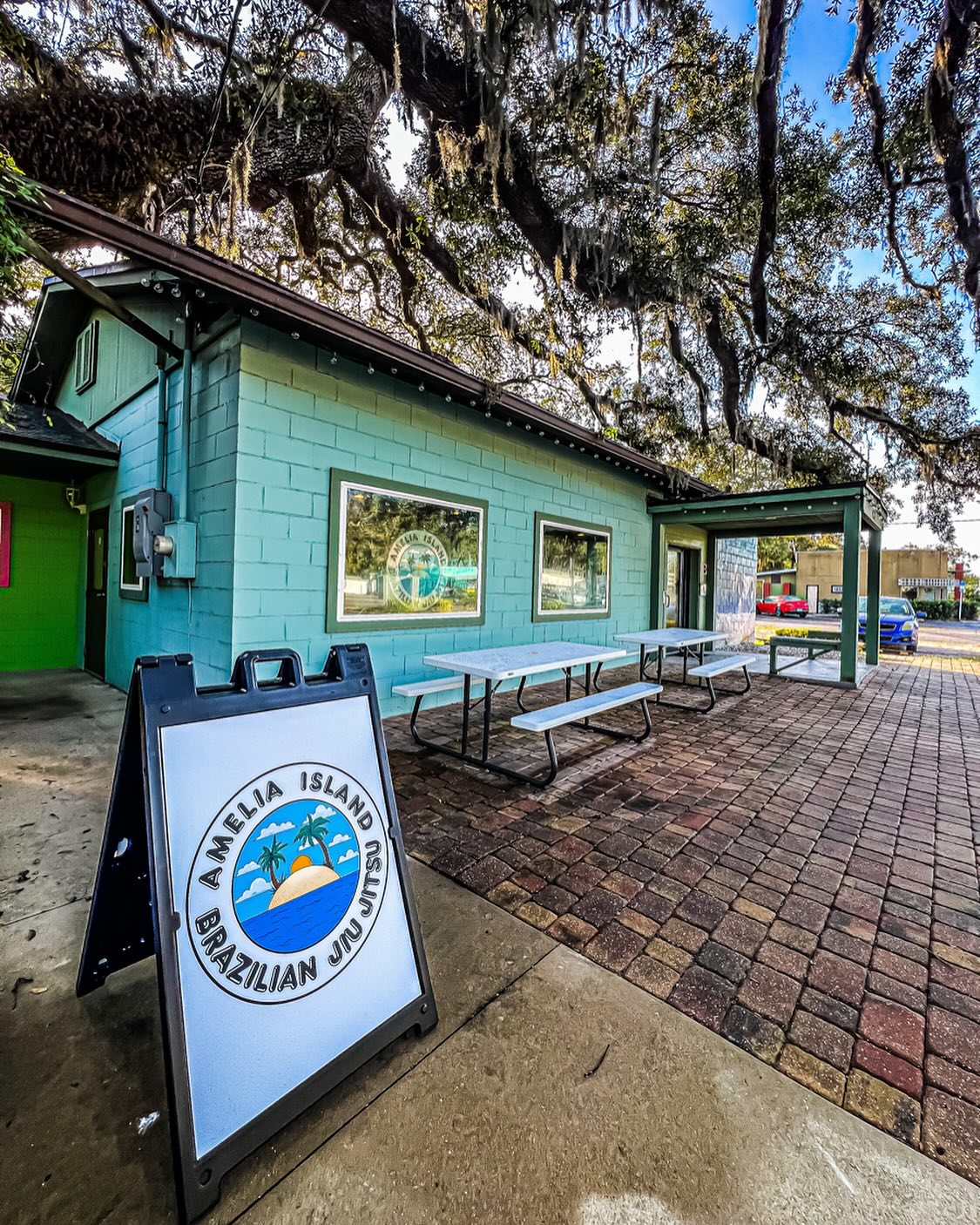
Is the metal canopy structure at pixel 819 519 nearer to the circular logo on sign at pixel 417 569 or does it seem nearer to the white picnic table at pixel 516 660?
the white picnic table at pixel 516 660

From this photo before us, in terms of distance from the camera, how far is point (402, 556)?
478 centimetres

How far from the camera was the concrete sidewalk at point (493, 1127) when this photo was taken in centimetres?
107

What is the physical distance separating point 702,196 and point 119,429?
753 centimetres

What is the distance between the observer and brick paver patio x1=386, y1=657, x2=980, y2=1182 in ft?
4.82

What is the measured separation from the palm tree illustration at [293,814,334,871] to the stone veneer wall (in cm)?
1117

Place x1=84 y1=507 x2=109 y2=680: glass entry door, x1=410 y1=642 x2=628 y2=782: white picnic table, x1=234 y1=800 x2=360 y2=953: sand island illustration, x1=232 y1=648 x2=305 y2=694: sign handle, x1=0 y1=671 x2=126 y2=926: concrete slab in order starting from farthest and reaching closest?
x1=84 y1=507 x2=109 y2=680: glass entry door < x1=410 y1=642 x2=628 y2=782: white picnic table < x1=0 y1=671 x2=126 y2=926: concrete slab < x1=232 y1=648 x2=305 y2=694: sign handle < x1=234 y1=800 x2=360 y2=953: sand island illustration

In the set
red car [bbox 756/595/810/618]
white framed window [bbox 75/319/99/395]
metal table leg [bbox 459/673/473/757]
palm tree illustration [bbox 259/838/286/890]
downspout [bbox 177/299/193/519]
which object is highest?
white framed window [bbox 75/319/99/395]

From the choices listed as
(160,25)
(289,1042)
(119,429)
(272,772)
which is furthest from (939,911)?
(160,25)

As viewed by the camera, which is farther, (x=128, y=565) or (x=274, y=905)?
(x=128, y=565)

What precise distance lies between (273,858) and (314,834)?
0.38ft

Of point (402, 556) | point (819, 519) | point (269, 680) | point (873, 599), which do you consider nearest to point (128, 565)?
point (402, 556)

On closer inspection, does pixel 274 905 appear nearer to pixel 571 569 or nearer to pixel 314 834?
pixel 314 834

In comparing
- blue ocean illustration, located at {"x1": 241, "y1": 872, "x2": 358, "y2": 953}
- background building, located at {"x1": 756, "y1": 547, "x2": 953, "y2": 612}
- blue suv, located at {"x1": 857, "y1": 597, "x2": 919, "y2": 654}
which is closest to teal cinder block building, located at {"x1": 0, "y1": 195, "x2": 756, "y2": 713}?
blue ocean illustration, located at {"x1": 241, "y1": 872, "x2": 358, "y2": 953}

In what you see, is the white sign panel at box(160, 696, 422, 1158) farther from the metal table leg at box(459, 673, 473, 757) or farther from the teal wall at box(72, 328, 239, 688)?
the teal wall at box(72, 328, 239, 688)
